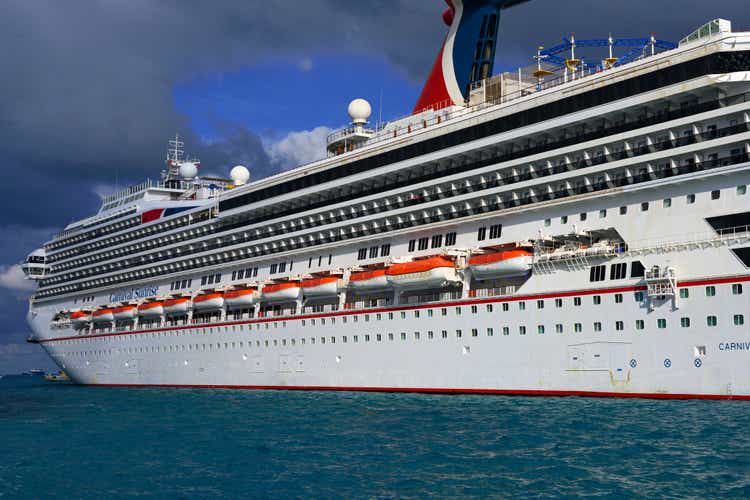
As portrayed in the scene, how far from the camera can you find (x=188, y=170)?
193 ft

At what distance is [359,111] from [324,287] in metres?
11.7

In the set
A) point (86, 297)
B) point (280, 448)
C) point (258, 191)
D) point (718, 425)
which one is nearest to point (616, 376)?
point (718, 425)

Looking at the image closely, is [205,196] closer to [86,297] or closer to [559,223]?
[86,297]

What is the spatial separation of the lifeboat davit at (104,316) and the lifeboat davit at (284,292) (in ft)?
55.1

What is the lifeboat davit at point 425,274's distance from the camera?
30469 millimetres

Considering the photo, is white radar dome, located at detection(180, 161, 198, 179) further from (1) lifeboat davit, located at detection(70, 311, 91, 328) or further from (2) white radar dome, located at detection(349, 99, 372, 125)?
(2) white radar dome, located at detection(349, 99, 372, 125)

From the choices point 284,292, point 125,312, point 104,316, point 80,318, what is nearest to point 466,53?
point 284,292

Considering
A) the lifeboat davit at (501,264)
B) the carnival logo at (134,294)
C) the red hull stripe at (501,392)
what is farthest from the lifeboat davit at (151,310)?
the lifeboat davit at (501,264)

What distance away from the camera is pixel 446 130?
109 feet

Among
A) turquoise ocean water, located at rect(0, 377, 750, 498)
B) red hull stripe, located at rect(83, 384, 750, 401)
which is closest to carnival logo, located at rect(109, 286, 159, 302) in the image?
red hull stripe, located at rect(83, 384, 750, 401)

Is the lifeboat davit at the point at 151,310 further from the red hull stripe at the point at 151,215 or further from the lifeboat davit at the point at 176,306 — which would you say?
the red hull stripe at the point at 151,215

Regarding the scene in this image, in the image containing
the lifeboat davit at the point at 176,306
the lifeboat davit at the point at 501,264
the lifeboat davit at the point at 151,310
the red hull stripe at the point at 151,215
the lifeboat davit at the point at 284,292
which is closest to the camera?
the lifeboat davit at the point at 501,264

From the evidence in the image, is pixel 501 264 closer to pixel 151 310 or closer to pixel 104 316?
pixel 151 310

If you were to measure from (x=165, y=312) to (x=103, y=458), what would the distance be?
25.7 metres
